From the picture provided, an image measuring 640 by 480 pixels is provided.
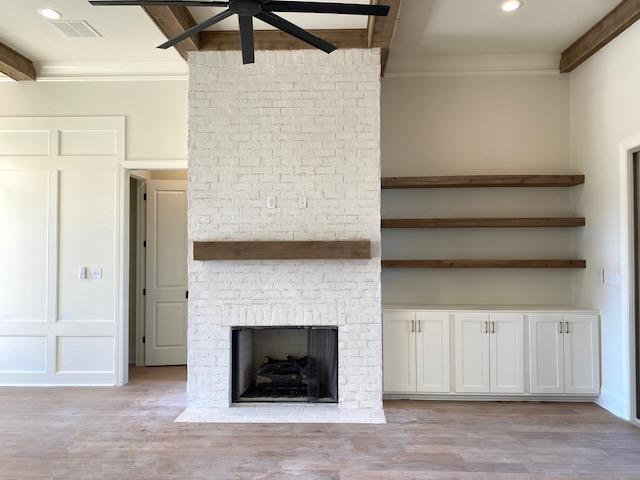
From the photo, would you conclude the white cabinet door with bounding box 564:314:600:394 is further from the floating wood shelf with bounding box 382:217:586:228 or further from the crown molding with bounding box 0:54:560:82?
the crown molding with bounding box 0:54:560:82

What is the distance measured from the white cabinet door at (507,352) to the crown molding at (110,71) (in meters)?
3.84

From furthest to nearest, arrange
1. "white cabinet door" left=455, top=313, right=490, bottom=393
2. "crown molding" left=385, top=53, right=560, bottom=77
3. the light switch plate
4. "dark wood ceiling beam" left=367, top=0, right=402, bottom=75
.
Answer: the light switch plate < "crown molding" left=385, top=53, right=560, bottom=77 < "white cabinet door" left=455, top=313, right=490, bottom=393 < "dark wood ceiling beam" left=367, top=0, right=402, bottom=75

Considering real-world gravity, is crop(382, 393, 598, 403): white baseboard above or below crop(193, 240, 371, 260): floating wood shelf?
below

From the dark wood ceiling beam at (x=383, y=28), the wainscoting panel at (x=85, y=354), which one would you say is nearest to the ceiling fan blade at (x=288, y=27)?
the dark wood ceiling beam at (x=383, y=28)

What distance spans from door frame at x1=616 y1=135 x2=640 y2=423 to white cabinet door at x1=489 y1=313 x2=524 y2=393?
2.49 feet

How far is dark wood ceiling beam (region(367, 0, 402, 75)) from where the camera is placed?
304 centimetres

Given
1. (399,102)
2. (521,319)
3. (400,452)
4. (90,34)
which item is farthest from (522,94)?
(90,34)

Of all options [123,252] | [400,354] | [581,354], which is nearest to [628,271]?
[581,354]

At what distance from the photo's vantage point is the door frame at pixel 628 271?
3.36 m

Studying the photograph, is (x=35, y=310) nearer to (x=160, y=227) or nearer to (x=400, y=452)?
(x=160, y=227)

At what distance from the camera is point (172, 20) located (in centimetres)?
320

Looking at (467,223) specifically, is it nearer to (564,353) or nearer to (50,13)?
(564,353)

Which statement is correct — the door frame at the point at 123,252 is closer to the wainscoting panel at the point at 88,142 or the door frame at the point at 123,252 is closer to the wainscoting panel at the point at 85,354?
the wainscoting panel at the point at 85,354

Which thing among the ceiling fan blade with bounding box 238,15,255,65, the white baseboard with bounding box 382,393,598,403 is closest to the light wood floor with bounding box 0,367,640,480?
the white baseboard with bounding box 382,393,598,403
